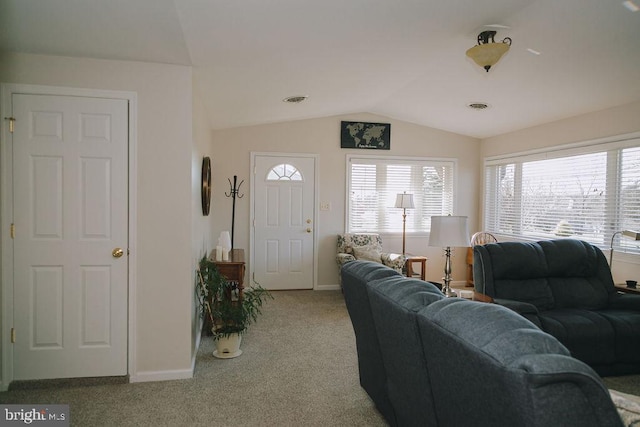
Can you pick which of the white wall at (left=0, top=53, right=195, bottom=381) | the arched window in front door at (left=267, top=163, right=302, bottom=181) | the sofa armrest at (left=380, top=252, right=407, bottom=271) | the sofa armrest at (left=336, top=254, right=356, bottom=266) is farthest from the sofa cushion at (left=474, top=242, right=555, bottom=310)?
the arched window in front door at (left=267, top=163, right=302, bottom=181)

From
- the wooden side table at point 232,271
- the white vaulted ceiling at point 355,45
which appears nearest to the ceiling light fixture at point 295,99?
the white vaulted ceiling at point 355,45

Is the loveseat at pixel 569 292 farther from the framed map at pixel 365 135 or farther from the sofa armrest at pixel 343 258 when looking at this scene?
the framed map at pixel 365 135

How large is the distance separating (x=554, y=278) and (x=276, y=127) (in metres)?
3.96

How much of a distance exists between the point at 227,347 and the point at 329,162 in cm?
331

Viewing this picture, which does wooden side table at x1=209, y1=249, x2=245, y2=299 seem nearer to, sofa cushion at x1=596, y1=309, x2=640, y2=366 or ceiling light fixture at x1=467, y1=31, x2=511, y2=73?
ceiling light fixture at x1=467, y1=31, x2=511, y2=73

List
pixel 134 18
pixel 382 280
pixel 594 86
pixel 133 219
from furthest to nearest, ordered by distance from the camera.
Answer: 1. pixel 594 86
2. pixel 133 219
3. pixel 134 18
4. pixel 382 280

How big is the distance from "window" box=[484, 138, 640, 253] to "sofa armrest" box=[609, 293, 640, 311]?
0.98 m

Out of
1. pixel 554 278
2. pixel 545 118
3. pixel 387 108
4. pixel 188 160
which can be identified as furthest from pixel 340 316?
pixel 545 118

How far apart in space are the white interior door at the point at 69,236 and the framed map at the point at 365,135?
3.61 m

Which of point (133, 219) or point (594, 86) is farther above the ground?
point (594, 86)

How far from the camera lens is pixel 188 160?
2951 mm

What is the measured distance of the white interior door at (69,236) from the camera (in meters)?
2.78

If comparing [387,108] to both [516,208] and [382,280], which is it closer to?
[516,208]

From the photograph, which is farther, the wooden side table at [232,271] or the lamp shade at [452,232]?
the wooden side table at [232,271]
